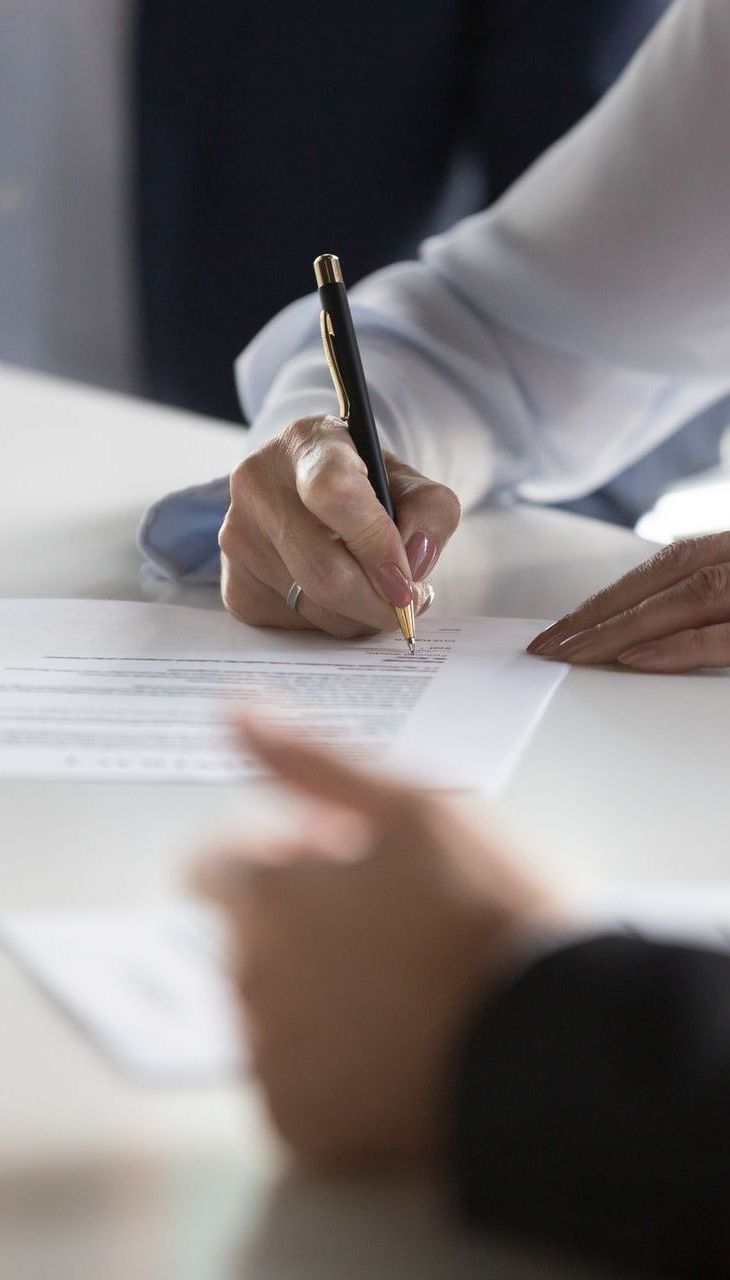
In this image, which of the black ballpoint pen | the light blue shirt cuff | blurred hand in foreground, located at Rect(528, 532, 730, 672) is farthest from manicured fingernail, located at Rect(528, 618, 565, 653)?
the light blue shirt cuff

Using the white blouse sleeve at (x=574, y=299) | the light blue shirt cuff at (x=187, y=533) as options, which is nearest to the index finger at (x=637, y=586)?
the light blue shirt cuff at (x=187, y=533)

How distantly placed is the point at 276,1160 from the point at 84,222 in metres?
3.01

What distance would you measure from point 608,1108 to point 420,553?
456 millimetres

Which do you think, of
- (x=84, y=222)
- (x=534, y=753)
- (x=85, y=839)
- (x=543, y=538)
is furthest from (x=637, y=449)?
(x=84, y=222)

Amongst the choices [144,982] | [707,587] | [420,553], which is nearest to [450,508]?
[420,553]

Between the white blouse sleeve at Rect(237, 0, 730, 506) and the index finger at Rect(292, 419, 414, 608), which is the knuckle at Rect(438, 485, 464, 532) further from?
the white blouse sleeve at Rect(237, 0, 730, 506)

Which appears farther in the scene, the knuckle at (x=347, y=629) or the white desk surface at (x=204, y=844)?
the knuckle at (x=347, y=629)

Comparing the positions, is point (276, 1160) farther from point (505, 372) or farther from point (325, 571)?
point (505, 372)

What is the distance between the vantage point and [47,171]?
10.1ft

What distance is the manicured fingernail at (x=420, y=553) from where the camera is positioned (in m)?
0.68

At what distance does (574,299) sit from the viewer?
111 centimetres

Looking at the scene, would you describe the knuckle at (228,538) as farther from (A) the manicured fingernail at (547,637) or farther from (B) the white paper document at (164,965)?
→ (B) the white paper document at (164,965)

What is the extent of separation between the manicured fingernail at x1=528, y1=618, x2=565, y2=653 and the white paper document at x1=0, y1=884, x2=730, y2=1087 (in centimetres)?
26

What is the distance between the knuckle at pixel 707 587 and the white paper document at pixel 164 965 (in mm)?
272
